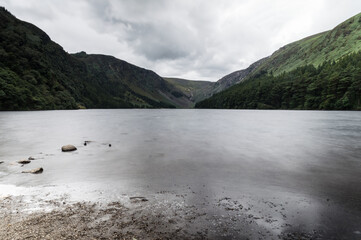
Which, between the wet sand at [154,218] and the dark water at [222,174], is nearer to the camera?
the wet sand at [154,218]

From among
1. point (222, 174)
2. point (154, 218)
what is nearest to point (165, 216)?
point (154, 218)

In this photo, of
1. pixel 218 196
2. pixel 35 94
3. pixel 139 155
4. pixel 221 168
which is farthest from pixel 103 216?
pixel 35 94

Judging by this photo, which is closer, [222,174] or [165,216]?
[165,216]

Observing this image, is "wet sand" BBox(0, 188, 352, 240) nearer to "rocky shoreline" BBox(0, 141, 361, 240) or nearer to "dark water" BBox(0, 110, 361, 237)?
"rocky shoreline" BBox(0, 141, 361, 240)

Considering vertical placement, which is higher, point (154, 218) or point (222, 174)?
point (154, 218)

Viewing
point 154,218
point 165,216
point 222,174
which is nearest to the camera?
point 154,218

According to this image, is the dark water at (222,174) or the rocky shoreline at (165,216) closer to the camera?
the rocky shoreline at (165,216)

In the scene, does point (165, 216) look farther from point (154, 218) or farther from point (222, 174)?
point (222, 174)

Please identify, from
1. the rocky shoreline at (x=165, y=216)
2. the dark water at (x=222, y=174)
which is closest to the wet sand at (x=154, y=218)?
the rocky shoreline at (x=165, y=216)

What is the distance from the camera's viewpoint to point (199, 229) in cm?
830

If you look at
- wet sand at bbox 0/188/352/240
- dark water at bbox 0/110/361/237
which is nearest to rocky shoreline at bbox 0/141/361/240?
wet sand at bbox 0/188/352/240

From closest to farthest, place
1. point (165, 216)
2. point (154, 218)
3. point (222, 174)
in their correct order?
point (154, 218) < point (165, 216) < point (222, 174)

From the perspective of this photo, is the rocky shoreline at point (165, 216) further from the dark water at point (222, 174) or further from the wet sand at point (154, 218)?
the dark water at point (222, 174)

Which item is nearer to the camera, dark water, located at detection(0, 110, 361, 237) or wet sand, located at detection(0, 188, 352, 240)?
wet sand, located at detection(0, 188, 352, 240)
